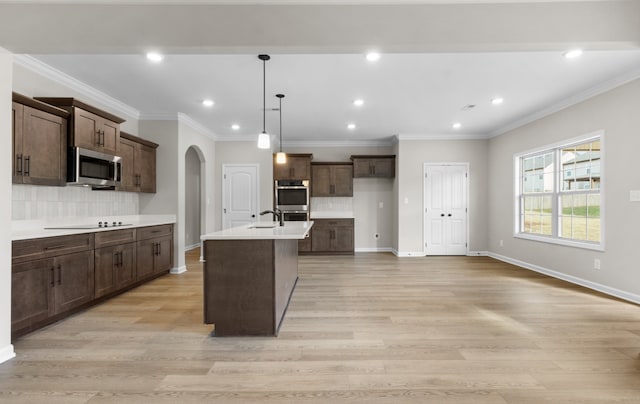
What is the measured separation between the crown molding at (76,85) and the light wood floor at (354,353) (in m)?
2.62

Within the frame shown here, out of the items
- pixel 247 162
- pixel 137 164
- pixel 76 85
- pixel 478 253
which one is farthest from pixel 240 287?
pixel 478 253

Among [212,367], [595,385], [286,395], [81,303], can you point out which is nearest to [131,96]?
[81,303]

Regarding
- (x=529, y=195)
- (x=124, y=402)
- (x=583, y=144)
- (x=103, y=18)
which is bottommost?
(x=124, y=402)

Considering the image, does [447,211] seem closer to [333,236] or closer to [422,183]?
[422,183]

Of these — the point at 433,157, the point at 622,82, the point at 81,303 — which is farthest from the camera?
the point at 433,157

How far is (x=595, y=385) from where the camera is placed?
6.33 ft

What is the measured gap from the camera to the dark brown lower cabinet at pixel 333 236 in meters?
6.76

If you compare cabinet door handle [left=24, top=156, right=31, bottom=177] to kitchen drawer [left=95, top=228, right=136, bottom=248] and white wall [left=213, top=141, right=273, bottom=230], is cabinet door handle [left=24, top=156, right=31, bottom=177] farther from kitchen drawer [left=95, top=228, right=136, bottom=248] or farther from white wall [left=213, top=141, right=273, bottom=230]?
white wall [left=213, top=141, right=273, bottom=230]

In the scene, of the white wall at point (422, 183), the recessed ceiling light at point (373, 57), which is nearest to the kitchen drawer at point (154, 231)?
the recessed ceiling light at point (373, 57)

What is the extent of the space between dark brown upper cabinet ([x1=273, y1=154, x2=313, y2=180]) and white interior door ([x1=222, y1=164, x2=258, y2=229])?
52 cm

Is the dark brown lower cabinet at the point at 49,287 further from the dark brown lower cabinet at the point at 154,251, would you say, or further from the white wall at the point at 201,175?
the white wall at the point at 201,175

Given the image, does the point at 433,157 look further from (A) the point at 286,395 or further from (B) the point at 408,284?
(A) the point at 286,395

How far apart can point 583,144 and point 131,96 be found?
6.33 meters

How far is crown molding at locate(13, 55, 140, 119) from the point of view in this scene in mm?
3182
